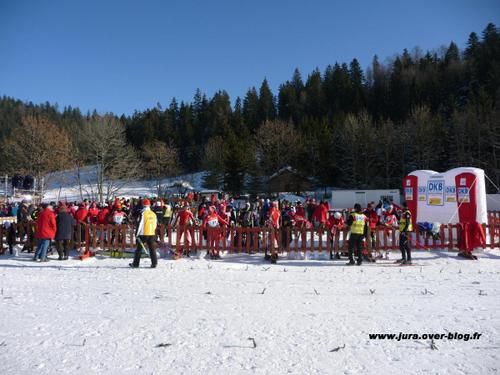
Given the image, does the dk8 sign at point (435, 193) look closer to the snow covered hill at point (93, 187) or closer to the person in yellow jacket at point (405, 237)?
the person in yellow jacket at point (405, 237)

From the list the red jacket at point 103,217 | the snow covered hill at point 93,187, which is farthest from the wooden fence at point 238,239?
the snow covered hill at point 93,187

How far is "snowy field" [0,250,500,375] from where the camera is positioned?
3.91 m

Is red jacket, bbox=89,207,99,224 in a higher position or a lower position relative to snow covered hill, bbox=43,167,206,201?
lower

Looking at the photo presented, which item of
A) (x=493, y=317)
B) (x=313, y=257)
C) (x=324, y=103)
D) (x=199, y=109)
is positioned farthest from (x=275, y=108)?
(x=493, y=317)

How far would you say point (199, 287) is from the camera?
725 cm

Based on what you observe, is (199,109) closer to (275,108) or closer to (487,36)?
(275,108)

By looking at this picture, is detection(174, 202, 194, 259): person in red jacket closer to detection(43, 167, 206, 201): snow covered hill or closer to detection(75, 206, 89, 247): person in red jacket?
detection(75, 206, 89, 247): person in red jacket

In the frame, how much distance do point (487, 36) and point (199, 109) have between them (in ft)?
200

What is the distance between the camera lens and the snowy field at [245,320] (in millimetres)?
3908

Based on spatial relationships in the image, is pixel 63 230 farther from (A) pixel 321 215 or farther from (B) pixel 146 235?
(A) pixel 321 215

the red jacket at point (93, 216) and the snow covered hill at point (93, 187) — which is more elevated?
the snow covered hill at point (93, 187)

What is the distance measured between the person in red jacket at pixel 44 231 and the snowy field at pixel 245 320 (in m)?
1.41

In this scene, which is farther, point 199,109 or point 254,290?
point 199,109

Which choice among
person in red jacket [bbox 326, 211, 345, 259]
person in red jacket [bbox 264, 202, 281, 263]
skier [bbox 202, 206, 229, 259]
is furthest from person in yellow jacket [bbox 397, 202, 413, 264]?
skier [bbox 202, 206, 229, 259]
